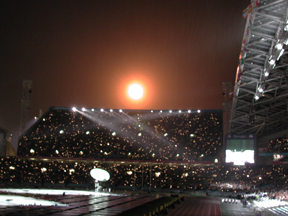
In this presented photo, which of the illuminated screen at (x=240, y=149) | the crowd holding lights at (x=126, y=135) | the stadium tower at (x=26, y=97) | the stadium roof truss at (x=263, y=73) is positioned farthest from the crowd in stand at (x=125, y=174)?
the illuminated screen at (x=240, y=149)

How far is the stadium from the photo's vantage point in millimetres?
45062

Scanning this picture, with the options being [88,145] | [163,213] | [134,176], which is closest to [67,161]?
[88,145]

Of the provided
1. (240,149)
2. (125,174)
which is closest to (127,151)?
(125,174)

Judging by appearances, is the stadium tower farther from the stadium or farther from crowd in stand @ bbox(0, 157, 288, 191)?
crowd in stand @ bbox(0, 157, 288, 191)

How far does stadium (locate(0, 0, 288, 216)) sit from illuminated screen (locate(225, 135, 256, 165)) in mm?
117

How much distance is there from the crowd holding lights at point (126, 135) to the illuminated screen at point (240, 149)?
18.2m

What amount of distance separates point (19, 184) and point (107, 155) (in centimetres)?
1489

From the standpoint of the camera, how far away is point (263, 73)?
110 feet

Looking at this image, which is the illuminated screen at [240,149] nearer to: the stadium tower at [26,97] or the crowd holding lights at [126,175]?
the crowd holding lights at [126,175]

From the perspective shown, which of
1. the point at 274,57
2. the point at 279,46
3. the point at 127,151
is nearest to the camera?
the point at 279,46

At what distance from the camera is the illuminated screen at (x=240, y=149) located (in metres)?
44.2

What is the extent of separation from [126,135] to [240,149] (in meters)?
26.2

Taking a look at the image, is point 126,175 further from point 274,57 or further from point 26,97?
point 274,57

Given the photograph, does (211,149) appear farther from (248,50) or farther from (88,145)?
(248,50)
